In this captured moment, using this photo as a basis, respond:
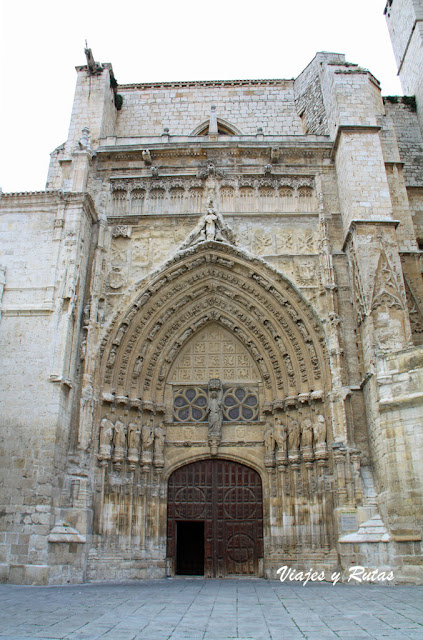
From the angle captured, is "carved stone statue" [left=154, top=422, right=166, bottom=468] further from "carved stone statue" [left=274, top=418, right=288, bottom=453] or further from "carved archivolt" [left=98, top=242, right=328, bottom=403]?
"carved stone statue" [left=274, top=418, right=288, bottom=453]

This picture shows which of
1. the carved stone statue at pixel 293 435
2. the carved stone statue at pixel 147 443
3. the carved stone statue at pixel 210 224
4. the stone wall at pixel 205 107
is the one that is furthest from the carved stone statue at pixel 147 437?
the stone wall at pixel 205 107

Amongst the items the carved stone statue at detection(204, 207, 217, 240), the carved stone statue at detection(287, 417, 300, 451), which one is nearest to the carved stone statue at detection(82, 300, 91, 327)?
the carved stone statue at detection(204, 207, 217, 240)

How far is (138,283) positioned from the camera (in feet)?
35.2

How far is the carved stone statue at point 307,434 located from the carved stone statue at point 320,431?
9 cm

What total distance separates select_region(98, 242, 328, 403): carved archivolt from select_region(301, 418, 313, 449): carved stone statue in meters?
0.65

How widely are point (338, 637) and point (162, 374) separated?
24.3ft

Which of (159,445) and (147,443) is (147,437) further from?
(159,445)

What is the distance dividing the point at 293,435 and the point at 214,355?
259 centimetres

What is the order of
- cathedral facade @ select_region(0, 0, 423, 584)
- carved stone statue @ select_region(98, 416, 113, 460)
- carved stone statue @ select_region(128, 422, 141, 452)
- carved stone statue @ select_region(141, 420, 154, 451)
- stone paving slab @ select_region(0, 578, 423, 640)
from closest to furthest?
1. stone paving slab @ select_region(0, 578, 423, 640)
2. cathedral facade @ select_region(0, 0, 423, 584)
3. carved stone statue @ select_region(98, 416, 113, 460)
4. carved stone statue @ select_region(128, 422, 141, 452)
5. carved stone statue @ select_region(141, 420, 154, 451)

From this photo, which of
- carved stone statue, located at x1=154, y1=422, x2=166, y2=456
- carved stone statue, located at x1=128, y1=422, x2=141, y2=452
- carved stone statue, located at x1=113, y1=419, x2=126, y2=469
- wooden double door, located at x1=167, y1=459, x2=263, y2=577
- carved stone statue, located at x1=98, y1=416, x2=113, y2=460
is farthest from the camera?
carved stone statue, located at x1=154, y1=422, x2=166, y2=456

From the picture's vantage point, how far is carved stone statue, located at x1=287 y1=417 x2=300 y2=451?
980 cm

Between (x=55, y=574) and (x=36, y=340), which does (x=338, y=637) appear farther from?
(x=36, y=340)

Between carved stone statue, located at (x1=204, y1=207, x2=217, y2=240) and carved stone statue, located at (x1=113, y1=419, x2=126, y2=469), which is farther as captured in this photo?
carved stone statue, located at (x1=204, y1=207, x2=217, y2=240)

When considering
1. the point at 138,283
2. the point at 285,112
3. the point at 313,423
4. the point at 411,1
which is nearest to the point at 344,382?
the point at 313,423
